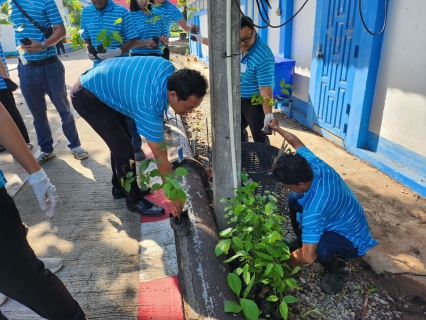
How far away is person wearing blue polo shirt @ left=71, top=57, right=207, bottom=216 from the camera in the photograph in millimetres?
2029

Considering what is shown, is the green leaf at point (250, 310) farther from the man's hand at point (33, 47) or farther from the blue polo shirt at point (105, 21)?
the man's hand at point (33, 47)

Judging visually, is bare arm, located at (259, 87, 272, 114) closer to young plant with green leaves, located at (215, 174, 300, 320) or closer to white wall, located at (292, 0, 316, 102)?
young plant with green leaves, located at (215, 174, 300, 320)

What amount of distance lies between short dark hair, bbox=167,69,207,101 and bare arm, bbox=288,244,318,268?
1174 millimetres

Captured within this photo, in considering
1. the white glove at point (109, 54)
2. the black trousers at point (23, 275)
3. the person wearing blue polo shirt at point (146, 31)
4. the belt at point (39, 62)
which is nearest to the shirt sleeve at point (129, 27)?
the person wearing blue polo shirt at point (146, 31)

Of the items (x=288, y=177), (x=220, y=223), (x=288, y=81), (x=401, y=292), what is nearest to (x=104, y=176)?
(x=220, y=223)

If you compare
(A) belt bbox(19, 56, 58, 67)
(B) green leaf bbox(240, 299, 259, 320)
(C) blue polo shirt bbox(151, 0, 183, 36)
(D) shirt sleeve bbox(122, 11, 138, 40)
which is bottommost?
(B) green leaf bbox(240, 299, 259, 320)

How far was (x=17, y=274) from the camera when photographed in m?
1.29

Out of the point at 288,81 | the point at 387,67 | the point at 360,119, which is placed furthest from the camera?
the point at 288,81

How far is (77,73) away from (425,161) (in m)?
11.7

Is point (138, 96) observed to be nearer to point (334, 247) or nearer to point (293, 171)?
point (293, 171)

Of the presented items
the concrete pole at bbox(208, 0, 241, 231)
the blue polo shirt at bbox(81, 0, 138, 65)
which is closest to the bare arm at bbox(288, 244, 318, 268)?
the concrete pole at bbox(208, 0, 241, 231)

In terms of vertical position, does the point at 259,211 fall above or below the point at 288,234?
above

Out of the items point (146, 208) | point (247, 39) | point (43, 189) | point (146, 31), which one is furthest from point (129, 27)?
point (43, 189)

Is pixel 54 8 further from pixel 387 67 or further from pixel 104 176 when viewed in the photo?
pixel 387 67
